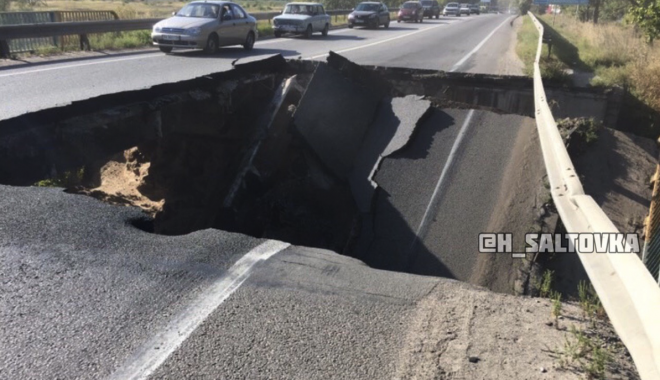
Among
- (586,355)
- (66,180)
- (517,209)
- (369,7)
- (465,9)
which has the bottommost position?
(66,180)

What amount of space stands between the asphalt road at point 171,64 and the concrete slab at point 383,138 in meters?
4.84

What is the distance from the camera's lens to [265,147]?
30.6 feet

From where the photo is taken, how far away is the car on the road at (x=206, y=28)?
18156 millimetres

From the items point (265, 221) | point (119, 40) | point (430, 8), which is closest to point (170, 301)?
point (265, 221)

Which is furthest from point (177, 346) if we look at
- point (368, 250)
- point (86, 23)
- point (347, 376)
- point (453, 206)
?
point (86, 23)

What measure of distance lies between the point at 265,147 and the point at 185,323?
6.22 m

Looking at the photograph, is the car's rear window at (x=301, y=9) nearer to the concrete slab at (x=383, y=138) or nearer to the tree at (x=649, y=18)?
the tree at (x=649, y=18)

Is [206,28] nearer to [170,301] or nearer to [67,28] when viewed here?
[67,28]

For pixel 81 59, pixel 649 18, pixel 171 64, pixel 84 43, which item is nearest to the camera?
pixel 171 64

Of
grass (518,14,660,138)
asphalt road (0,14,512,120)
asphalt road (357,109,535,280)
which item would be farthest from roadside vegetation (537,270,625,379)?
grass (518,14,660,138)

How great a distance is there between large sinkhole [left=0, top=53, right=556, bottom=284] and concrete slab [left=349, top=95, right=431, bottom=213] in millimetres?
24

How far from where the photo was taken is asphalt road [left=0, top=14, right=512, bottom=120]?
424 inches

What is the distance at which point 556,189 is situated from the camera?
423cm

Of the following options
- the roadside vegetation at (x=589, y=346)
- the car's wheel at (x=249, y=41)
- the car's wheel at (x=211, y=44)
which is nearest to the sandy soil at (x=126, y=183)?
the roadside vegetation at (x=589, y=346)
